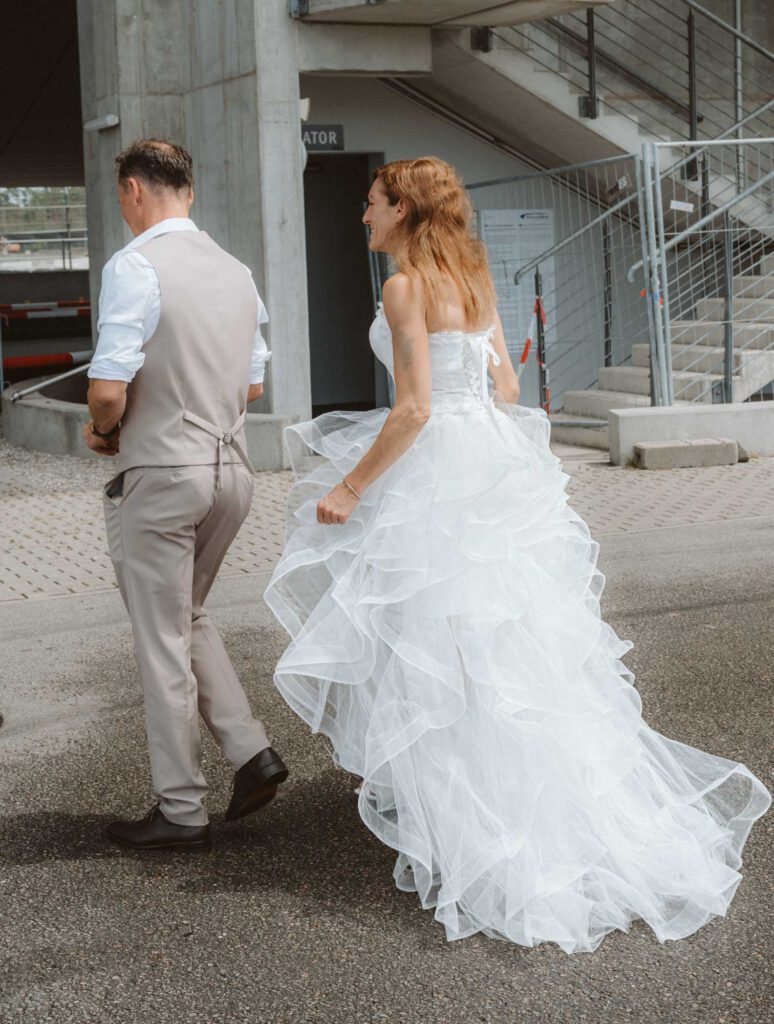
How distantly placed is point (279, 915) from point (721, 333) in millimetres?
10590

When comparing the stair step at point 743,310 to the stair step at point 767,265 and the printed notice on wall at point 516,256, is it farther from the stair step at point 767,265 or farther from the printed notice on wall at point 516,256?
the printed notice on wall at point 516,256

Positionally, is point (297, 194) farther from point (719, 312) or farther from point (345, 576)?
point (345, 576)

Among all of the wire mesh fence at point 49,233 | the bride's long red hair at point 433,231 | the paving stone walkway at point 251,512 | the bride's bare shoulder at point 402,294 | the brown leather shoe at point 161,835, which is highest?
the wire mesh fence at point 49,233

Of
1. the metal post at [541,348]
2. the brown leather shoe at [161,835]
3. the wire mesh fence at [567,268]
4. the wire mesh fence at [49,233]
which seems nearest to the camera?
the brown leather shoe at [161,835]

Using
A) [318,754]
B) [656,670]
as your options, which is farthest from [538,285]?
[318,754]

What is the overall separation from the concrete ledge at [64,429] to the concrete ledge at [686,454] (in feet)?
9.60

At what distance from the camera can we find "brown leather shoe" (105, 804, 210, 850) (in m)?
4.23

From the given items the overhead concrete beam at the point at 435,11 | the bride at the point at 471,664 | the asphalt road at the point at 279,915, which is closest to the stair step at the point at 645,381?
the overhead concrete beam at the point at 435,11

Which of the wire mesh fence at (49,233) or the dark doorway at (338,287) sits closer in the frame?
the dark doorway at (338,287)

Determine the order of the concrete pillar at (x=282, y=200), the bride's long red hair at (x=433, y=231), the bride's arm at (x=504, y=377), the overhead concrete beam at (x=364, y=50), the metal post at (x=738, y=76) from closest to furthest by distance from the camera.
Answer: the bride's long red hair at (x=433, y=231), the bride's arm at (x=504, y=377), the concrete pillar at (x=282, y=200), the overhead concrete beam at (x=364, y=50), the metal post at (x=738, y=76)

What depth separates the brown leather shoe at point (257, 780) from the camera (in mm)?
4320

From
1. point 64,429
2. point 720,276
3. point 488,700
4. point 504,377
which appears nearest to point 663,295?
point 720,276

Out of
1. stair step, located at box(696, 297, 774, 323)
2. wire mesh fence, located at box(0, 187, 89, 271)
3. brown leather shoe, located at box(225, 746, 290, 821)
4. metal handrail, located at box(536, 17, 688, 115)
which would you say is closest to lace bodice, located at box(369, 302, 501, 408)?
brown leather shoe, located at box(225, 746, 290, 821)

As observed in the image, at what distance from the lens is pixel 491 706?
390 centimetres
